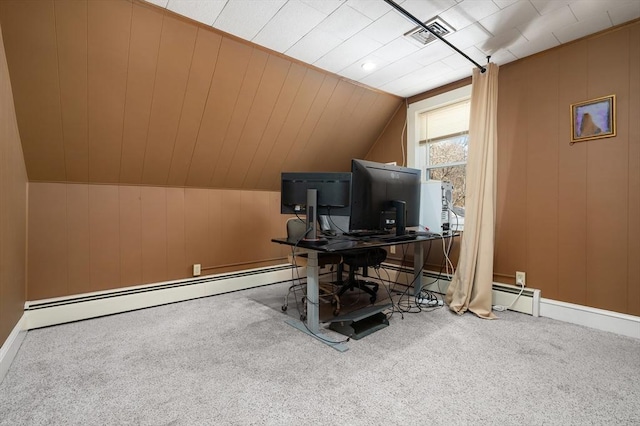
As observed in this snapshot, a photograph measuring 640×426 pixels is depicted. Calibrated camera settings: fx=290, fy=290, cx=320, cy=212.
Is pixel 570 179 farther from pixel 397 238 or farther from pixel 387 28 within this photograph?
pixel 387 28

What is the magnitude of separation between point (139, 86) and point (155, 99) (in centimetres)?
15

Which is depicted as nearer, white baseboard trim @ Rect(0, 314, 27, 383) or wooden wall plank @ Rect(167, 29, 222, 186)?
white baseboard trim @ Rect(0, 314, 27, 383)

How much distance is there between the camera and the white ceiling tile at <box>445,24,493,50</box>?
96.3 inches

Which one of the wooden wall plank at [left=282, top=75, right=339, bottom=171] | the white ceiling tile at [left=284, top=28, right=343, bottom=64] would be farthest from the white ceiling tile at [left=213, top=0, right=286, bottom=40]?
the wooden wall plank at [left=282, top=75, right=339, bottom=171]

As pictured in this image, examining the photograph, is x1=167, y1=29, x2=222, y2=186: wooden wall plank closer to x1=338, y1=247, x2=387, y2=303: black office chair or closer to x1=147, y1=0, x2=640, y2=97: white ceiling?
x1=147, y1=0, x2=640, y2=97: white ceiling

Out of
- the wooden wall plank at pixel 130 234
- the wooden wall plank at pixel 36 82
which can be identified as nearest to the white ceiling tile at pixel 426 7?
the wooden wall plank at pixel 36 82

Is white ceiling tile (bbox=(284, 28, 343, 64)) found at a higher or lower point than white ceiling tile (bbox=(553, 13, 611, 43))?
lower

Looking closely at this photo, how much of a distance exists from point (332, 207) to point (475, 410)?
1581 millimetres

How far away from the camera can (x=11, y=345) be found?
6.32ft

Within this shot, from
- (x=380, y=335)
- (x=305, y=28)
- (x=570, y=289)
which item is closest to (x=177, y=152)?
(x=305, y=28)

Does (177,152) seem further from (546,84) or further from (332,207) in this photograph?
(546,84)

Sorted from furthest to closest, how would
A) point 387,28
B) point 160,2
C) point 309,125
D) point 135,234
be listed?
point 309,125 → point 135,234 → point 387,28 → point 160,2

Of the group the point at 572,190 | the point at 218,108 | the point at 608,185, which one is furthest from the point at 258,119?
the point at 608,185

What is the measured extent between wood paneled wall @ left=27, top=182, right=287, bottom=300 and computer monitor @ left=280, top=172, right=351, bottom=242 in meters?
1.45
